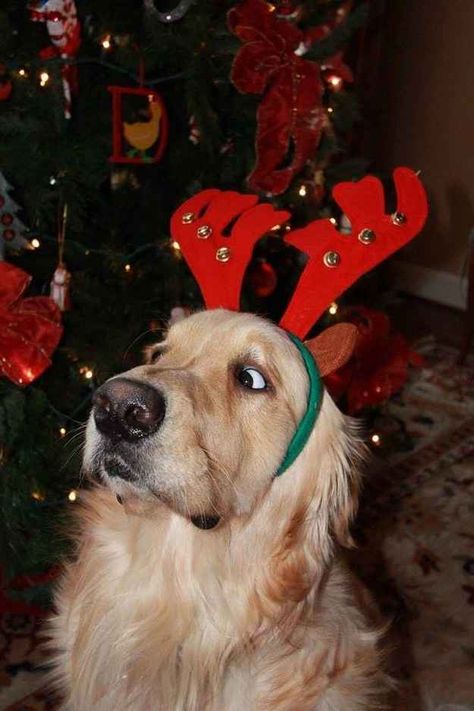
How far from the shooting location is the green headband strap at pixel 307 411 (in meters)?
1.43

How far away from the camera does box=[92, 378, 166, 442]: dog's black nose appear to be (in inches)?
46.3

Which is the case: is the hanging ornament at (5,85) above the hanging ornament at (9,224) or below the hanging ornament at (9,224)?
above

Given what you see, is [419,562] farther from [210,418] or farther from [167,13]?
[167,13]

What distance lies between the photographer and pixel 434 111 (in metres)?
6.22

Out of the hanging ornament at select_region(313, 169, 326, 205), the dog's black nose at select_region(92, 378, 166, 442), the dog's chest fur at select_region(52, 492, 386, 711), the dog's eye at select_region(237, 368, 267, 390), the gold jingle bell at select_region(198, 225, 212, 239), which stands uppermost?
the gold jingle bell at select_region(198, 225, 212, 239)

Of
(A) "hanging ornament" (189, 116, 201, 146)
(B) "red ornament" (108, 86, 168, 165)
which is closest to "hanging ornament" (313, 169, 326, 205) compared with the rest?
(A) "hanging ornament" (189, 116, 201, 146)

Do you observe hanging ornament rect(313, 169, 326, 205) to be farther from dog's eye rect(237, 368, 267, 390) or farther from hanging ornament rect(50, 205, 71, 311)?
dog's eye rect(237, 368, 267, 390)

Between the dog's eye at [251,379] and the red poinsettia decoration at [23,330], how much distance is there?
0.78 metres

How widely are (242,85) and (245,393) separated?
1.17 m

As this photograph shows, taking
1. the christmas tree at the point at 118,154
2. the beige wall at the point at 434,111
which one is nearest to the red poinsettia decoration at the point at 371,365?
the christmas tree at the point at 118,154

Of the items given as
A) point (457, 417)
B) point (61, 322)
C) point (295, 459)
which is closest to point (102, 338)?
point (61, 322)

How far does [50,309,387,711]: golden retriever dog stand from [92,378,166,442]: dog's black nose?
117mm

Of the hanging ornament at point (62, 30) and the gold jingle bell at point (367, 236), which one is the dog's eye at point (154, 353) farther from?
the hanging ornament at point (62, 30)

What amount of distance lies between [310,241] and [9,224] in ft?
3.24
